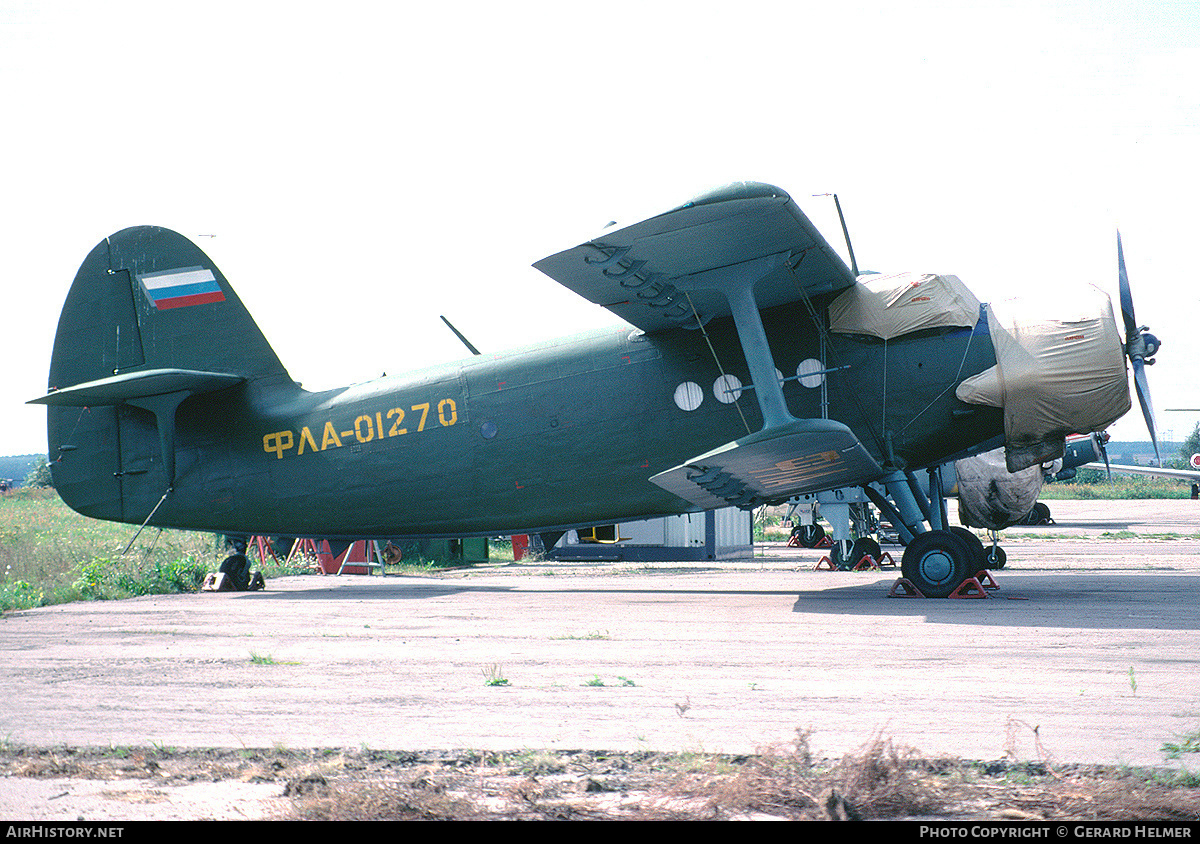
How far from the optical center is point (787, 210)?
348 inches

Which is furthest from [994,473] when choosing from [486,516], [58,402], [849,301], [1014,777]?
[58,402]

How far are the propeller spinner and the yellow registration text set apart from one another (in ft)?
28.9

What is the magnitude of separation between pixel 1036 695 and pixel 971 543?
232 inches

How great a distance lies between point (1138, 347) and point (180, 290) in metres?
14.0

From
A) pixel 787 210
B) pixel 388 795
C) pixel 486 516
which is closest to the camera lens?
pixel 388 795

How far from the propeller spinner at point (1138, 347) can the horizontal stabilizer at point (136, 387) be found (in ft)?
41.5

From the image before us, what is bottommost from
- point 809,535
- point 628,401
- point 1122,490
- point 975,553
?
point 809,535

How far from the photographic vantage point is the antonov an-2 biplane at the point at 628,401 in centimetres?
994

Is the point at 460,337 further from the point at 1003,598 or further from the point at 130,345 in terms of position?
the point at 1003,598

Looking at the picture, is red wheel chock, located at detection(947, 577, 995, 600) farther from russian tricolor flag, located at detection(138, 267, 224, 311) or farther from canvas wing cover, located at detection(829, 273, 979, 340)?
russian tricolor flag, located at detection(138, 267, 224, 311)

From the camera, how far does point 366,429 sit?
13234mm

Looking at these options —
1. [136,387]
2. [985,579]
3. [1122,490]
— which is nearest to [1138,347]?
[985,579]

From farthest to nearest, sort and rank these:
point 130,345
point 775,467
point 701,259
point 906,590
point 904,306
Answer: point 130,345 < point 906,590 < point 904,306 < point 775,467 < point 701,259
